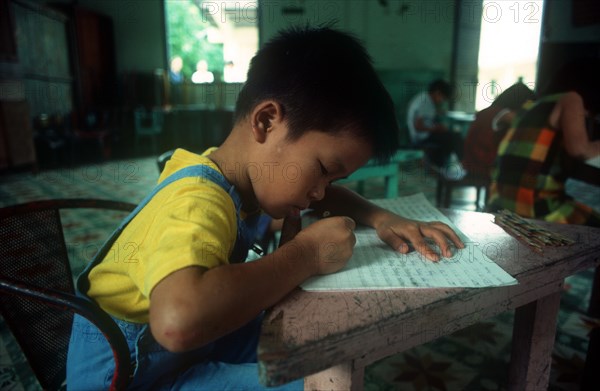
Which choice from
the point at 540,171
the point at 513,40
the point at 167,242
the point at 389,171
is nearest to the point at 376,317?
the point at 167,242

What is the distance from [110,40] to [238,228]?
8038 millimetres

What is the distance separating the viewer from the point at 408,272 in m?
0.52

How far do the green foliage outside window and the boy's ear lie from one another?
Result: 25.2 ft

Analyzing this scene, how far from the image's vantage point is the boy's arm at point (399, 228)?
0.60 meters

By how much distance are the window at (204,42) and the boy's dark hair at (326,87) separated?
24.0 ft

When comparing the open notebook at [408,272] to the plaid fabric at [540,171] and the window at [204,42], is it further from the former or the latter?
the window at [204,42]

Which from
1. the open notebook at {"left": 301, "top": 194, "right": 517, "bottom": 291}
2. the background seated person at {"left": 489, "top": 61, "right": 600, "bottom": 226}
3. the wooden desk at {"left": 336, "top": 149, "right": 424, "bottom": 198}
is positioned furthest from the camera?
the wooden desk at {"left": 336, "top": 149, "right": 424, "bottom": 198}

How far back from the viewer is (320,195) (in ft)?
2.09

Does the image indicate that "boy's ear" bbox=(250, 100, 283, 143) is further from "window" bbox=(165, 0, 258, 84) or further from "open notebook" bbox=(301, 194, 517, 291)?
"window" bbox=(165, 0, 258, 84)

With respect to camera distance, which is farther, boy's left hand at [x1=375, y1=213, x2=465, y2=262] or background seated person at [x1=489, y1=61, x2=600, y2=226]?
background seated person at [x1=489, y1=61, x2=600, y2=226]

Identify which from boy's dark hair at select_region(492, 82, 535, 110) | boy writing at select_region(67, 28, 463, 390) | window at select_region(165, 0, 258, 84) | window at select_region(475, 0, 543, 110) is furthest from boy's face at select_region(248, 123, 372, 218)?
window at select_region(165, 0, 258, 84)

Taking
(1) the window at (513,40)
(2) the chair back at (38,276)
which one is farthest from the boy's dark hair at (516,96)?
(1) the window at (513,40)

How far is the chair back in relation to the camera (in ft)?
2.19

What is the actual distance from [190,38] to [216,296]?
826 cm
